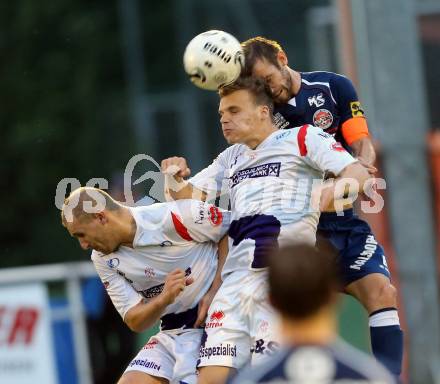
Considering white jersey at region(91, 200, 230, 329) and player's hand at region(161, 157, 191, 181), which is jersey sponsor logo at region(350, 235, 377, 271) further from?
player's hand at region(161, 157, 191, 181)

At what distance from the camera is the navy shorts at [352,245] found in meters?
7.01

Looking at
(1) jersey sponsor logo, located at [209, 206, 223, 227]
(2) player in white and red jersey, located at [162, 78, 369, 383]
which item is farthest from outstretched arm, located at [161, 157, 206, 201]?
(2) player in white and red jersey, located at [162, 78, 369, 383]

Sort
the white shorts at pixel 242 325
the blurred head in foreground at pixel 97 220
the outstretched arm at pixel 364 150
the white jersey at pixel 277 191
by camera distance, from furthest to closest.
Result: the outstretched arm at pixel 364 150, the blurred head in foreground at pixel 97 220, the white jersey at pixel 277 191, the white shorts at pixel 242 325

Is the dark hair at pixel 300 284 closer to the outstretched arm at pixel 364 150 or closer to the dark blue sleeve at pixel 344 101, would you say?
the outstretched arm at pixel 364 150

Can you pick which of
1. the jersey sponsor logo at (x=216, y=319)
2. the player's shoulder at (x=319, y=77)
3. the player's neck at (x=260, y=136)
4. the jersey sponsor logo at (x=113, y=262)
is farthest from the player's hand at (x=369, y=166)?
the jersey sponsor logo at (x=113, y=262)

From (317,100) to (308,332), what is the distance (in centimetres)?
299

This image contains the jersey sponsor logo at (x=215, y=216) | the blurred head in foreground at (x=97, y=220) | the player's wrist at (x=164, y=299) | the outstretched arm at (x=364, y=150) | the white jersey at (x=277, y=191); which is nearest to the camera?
the white jersey at (x=277, y=191)

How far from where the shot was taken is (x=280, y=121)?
270 inches

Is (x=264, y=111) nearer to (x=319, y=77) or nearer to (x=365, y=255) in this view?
(x=319, y=77)

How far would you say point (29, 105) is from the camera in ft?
81.1

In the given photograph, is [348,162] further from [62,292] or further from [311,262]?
[62,292]

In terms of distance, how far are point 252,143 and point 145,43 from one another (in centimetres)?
2058

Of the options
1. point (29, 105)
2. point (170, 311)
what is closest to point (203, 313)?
point (170, 311)

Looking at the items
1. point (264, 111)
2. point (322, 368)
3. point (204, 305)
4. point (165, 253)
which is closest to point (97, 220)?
point (165, 253)
